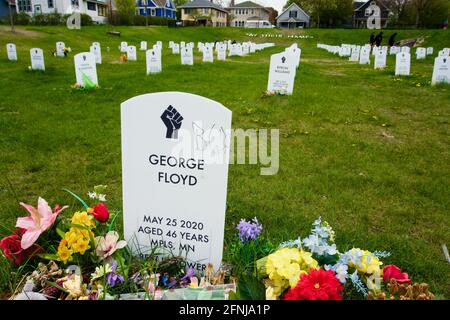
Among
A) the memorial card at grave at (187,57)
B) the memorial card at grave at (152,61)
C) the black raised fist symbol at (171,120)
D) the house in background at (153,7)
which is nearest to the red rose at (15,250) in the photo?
the black raised fist symbol at (171,120)

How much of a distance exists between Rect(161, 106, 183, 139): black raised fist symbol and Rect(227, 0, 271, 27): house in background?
292ft

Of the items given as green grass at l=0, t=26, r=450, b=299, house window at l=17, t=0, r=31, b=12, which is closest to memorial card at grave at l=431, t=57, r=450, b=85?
green grass at l=0, t=26, r=450, b=299

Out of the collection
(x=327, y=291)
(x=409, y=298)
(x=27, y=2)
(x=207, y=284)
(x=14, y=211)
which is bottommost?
(x=14, y=211)

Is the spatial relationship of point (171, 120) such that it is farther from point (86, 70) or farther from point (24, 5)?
point (24, 5)

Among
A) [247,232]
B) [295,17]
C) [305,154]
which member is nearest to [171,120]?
[247,232]

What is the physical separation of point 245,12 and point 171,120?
9353 centimetres

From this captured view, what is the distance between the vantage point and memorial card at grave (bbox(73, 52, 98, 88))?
9.64 m

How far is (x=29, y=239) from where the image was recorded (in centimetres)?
210

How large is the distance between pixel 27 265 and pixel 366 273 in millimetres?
1962

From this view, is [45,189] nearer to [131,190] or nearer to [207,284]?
[131,190]

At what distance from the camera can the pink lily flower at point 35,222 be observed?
211 cm

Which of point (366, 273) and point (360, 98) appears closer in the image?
point (366, 273)
